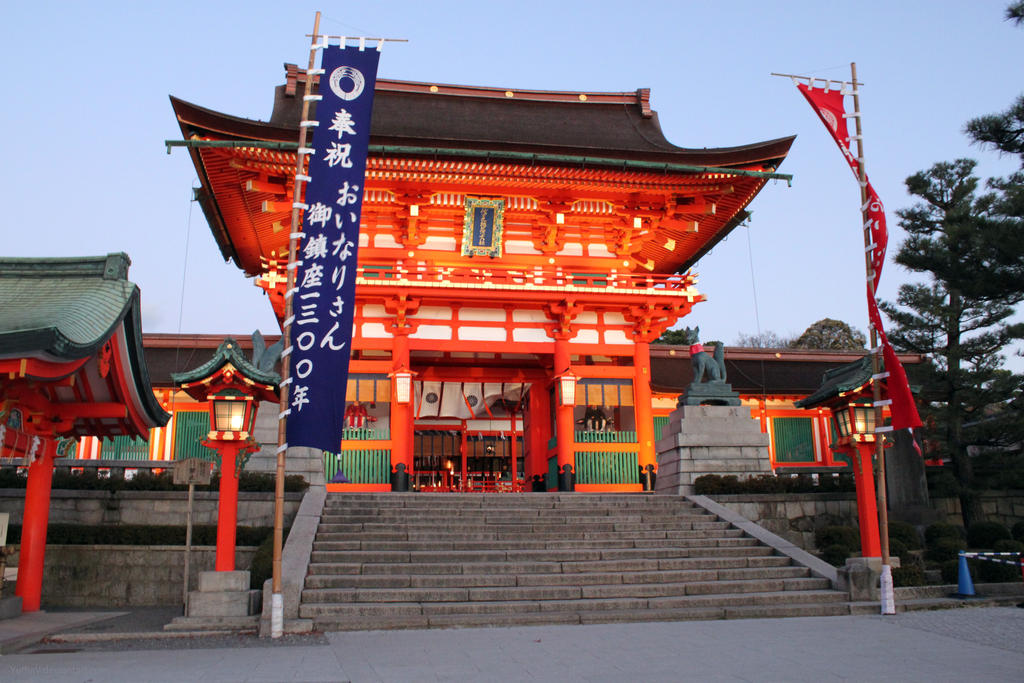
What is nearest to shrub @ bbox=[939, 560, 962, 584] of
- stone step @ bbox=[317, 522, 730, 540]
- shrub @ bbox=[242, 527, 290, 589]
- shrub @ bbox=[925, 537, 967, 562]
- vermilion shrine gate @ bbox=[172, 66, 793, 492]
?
shrub @ bbox=[925, 537, 967, 562]

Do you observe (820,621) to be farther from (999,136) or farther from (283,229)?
(283,229)

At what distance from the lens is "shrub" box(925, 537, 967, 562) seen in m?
12.4

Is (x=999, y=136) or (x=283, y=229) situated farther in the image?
(x=283, y=229)

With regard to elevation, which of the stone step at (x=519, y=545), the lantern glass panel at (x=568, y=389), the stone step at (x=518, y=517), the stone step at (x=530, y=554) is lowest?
the stone step at (x=530, y=554)

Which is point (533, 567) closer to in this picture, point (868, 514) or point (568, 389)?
point (868, 514)

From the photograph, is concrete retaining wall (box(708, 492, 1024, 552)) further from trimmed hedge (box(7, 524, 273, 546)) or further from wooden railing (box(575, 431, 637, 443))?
trimmed hedge (box(7, 524, 273, 546))

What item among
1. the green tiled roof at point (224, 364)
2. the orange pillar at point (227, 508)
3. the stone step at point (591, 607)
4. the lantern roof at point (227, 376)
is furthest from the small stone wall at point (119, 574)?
the stone step at point (591, 607)

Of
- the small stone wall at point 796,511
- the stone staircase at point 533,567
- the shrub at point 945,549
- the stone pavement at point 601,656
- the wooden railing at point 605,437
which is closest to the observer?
the stone pavement at point 601,656

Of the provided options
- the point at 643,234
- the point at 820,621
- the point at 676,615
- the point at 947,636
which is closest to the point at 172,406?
the point at 643,234

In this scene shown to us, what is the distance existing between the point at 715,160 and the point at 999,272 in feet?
25.5

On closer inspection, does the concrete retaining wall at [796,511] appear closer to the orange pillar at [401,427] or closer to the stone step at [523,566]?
the stone step at [523,566]

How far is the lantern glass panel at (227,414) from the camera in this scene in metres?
10.5

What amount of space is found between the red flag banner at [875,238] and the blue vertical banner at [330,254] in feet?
22.8

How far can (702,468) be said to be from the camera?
15383 mm
